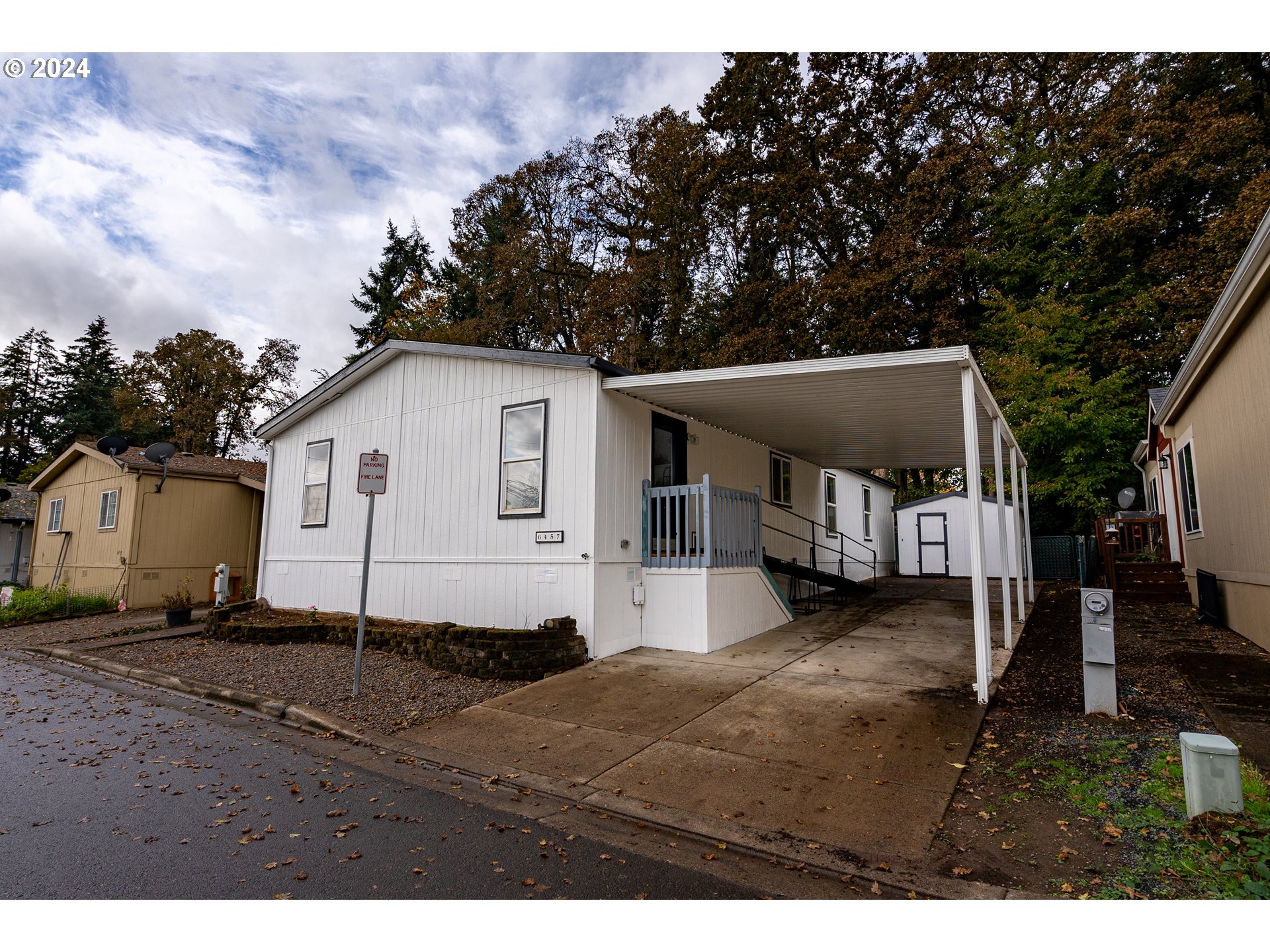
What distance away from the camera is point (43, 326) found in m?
38.7

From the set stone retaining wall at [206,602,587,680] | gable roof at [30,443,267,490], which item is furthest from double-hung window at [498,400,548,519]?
gable roof at [30,443,267,490]

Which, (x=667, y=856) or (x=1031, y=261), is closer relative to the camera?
(x=667, y=856)

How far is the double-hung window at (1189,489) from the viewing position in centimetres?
1061

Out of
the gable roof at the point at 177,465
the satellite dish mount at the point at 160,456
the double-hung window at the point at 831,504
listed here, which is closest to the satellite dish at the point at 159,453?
the satellite dish mount at the point at 160,456

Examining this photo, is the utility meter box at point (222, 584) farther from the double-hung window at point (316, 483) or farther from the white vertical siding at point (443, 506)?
the double-hung window at point (316, 483)

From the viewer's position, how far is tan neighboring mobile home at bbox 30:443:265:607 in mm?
14812

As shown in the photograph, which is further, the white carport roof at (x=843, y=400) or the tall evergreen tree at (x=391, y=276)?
the tall evergreen tree at (x=391, y=276)

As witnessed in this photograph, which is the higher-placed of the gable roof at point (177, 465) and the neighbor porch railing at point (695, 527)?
the gable roof at point (177, 465)

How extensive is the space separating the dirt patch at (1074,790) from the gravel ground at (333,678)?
4.51m

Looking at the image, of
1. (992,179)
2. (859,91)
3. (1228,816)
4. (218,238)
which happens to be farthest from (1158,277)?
(218,238)

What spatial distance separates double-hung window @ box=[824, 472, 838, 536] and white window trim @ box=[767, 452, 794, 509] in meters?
2.43

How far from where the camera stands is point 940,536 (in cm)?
2025

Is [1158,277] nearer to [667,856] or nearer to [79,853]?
[667,856]

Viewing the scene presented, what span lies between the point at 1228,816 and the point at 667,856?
110 inches
